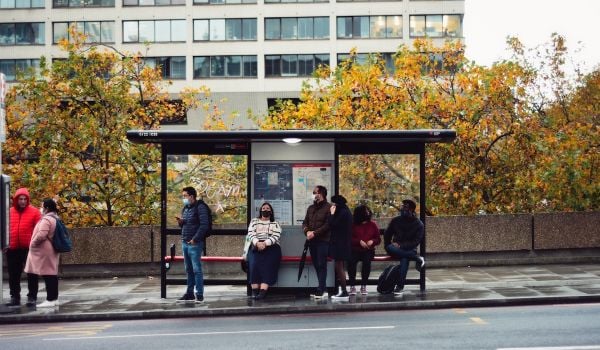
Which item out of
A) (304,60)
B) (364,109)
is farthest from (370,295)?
(304,60)

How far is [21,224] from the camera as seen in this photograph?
14891mm

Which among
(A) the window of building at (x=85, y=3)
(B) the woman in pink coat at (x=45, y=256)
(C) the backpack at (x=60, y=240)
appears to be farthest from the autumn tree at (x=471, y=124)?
(A) the window of building at (x=85, y=3)

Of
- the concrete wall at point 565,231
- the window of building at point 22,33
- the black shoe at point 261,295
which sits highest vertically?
the window of building at point 22,33

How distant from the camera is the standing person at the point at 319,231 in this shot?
1423 centimetres

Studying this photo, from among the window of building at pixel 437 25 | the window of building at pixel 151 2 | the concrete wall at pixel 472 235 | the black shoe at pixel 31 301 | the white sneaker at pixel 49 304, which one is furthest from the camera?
the window of building at pixel 151 2

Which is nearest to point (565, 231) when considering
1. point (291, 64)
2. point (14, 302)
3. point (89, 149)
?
point (14, 302)

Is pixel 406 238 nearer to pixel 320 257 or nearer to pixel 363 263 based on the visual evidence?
pixel 363 263

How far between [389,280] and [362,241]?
82cm

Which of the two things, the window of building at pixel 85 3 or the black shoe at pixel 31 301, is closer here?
the black shoe at pixel 31 301

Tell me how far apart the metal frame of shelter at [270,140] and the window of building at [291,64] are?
4621 centimetres

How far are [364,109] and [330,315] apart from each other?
12.8 metres

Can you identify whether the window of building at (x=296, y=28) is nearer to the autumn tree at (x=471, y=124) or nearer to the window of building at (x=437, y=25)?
the window of building at (x=437, y=25)

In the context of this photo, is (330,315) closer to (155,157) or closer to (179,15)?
(155,157)

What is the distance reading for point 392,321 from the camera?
39.0ft
